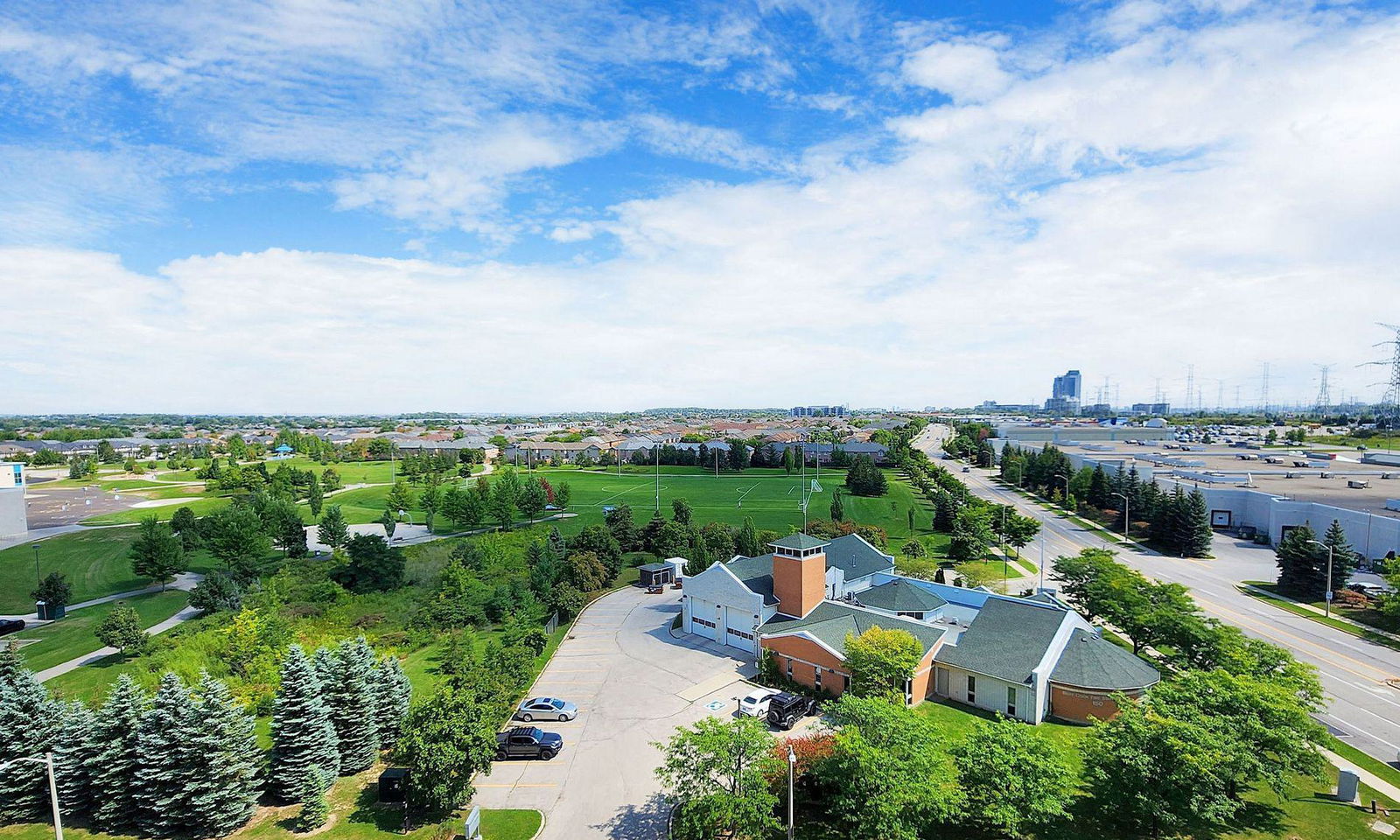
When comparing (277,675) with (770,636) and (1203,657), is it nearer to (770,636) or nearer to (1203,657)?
(770,636)

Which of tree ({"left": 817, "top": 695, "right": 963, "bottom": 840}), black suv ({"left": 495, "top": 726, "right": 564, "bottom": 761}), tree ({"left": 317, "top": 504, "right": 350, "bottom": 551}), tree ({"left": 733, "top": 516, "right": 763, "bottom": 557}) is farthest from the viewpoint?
tree ({"left": 317, "top": 504, "right": 350, "bottom": 551})

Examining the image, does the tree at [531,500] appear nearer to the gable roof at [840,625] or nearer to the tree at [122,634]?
the tree at [122,634]

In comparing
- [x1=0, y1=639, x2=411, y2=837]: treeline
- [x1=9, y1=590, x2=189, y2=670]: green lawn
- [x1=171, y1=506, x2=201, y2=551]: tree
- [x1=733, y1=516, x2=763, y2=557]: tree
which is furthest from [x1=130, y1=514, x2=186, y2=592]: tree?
[x1=733, y1=516, x2=763, y2=557]: tree

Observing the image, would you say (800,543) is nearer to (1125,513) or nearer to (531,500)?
(531,500)

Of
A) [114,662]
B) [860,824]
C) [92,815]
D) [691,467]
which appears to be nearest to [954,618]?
[860,824]

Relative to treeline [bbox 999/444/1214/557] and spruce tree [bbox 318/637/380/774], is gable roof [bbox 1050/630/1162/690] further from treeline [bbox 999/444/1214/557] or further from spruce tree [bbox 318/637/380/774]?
treeline [bbox 999/444/1214/557]

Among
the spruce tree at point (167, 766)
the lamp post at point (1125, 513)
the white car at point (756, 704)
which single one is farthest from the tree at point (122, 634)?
the lamp post at point (1125, 513)

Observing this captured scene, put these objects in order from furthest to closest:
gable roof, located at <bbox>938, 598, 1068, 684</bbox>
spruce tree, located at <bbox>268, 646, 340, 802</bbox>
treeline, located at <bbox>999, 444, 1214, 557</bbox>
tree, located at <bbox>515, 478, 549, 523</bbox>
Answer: tree, located at <bbox>515, 478, 549, 523</bbox> < treeline, located at <bbox>999, 444, 1214, 557</bbox> < gable roof, located at <bbox>938, 598, 1068, 684</bbox> < spruce tree, located at <bbox>268, 646, 340, 802</bbox>
